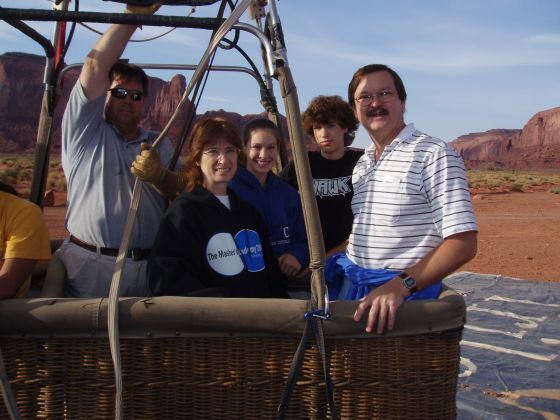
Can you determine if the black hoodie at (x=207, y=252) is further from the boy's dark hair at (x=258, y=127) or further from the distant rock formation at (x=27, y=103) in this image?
the distant rock formation at (x=27, y=103)

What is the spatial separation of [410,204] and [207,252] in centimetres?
70

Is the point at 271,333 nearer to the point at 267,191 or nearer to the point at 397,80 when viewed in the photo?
the point at 397,80

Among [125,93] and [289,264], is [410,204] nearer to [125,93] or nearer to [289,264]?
[289,264]

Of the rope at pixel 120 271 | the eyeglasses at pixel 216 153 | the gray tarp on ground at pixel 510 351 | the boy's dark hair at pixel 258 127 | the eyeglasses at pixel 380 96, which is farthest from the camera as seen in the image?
the gray tarp on ground at pixel 510 351

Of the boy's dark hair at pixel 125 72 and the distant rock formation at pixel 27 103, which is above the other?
the distant rock formation at pixel 27 103

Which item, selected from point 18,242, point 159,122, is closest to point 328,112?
point 18,242

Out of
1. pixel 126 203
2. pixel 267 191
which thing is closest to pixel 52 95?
pixel 126 203

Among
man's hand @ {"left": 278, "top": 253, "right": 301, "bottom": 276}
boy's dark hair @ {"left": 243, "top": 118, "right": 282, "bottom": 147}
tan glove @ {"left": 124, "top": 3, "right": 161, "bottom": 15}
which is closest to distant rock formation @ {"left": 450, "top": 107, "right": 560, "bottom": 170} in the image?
boy's dark hair @ {"left": 243, "top": 118, "right": 282, "bottom": 147}

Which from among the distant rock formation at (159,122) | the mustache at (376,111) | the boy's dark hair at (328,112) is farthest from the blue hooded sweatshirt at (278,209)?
the distant rock formation at (159,122)

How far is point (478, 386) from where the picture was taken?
3.35m

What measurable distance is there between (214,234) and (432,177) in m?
0.76

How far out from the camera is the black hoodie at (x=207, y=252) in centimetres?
188

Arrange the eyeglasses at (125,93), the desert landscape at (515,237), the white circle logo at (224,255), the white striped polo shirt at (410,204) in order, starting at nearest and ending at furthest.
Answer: the white striped polo shirt at (410,204) → the white circle logo at (224,255) → the eyeglasses at (125,93) → the desert landscape at (515,237)

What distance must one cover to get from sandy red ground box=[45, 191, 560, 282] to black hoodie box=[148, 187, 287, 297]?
5.56 m
